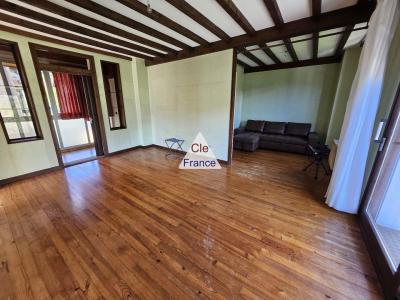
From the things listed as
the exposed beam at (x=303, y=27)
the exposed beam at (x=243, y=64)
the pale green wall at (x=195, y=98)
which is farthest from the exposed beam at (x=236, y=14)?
the exposed beam at (x=243, y=64)

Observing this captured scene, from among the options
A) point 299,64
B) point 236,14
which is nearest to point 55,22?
point 236,14

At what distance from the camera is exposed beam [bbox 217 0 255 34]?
80.8 inches

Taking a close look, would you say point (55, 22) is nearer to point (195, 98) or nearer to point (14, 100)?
point (14, 100)

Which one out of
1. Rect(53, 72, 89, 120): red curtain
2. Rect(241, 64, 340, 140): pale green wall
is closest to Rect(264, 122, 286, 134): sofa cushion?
Rect(241, 64, 340, 140): pale green wall

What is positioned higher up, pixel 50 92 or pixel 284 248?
pixel 50 92

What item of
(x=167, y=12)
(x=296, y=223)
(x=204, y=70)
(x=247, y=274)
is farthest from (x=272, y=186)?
(x=167, y=12)

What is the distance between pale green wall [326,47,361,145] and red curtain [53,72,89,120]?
6825 mm

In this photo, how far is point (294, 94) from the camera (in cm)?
523

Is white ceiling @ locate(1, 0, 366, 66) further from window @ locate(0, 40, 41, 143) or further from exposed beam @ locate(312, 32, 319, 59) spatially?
window @ locate(0, 40, 41, 143)

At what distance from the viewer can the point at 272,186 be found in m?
2.96

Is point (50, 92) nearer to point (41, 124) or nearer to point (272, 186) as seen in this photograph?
point (41, 124)

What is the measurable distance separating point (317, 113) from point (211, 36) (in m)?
3.98

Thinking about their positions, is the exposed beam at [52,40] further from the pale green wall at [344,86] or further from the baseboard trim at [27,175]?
the pale green wall at [344,86]

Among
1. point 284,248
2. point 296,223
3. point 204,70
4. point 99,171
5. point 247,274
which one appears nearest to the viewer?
point 247,274
